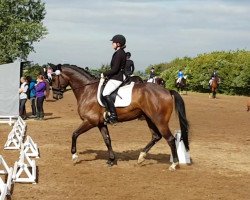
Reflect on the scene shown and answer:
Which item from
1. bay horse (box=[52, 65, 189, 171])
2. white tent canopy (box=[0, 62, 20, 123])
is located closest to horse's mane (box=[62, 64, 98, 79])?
bay horse (box=[52, 65, 189, 171])

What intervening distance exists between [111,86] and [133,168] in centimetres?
198

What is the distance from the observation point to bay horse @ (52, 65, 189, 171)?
36.3 ft

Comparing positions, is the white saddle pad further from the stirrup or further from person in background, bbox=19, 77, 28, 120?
person in background, bbox=19, 77, 28, 120

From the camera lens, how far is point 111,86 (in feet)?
36.9

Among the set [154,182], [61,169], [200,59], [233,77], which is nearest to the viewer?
[154,182]

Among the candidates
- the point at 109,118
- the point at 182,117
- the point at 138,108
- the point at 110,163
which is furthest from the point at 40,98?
the point at 182,117

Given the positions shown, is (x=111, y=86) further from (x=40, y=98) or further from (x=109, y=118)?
(x=40, y=98)

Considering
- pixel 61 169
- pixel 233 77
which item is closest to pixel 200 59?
pixel 233 77

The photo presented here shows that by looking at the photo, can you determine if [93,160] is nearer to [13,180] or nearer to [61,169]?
[61,169]

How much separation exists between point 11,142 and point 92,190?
5725 mm

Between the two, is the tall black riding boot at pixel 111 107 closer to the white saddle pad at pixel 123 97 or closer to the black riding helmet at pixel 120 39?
the white saddle pad at pixel 123 97

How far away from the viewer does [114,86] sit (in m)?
11.2

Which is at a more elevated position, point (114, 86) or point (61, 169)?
point (114, 86)

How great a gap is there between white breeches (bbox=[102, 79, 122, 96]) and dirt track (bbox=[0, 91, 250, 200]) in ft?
5.73
